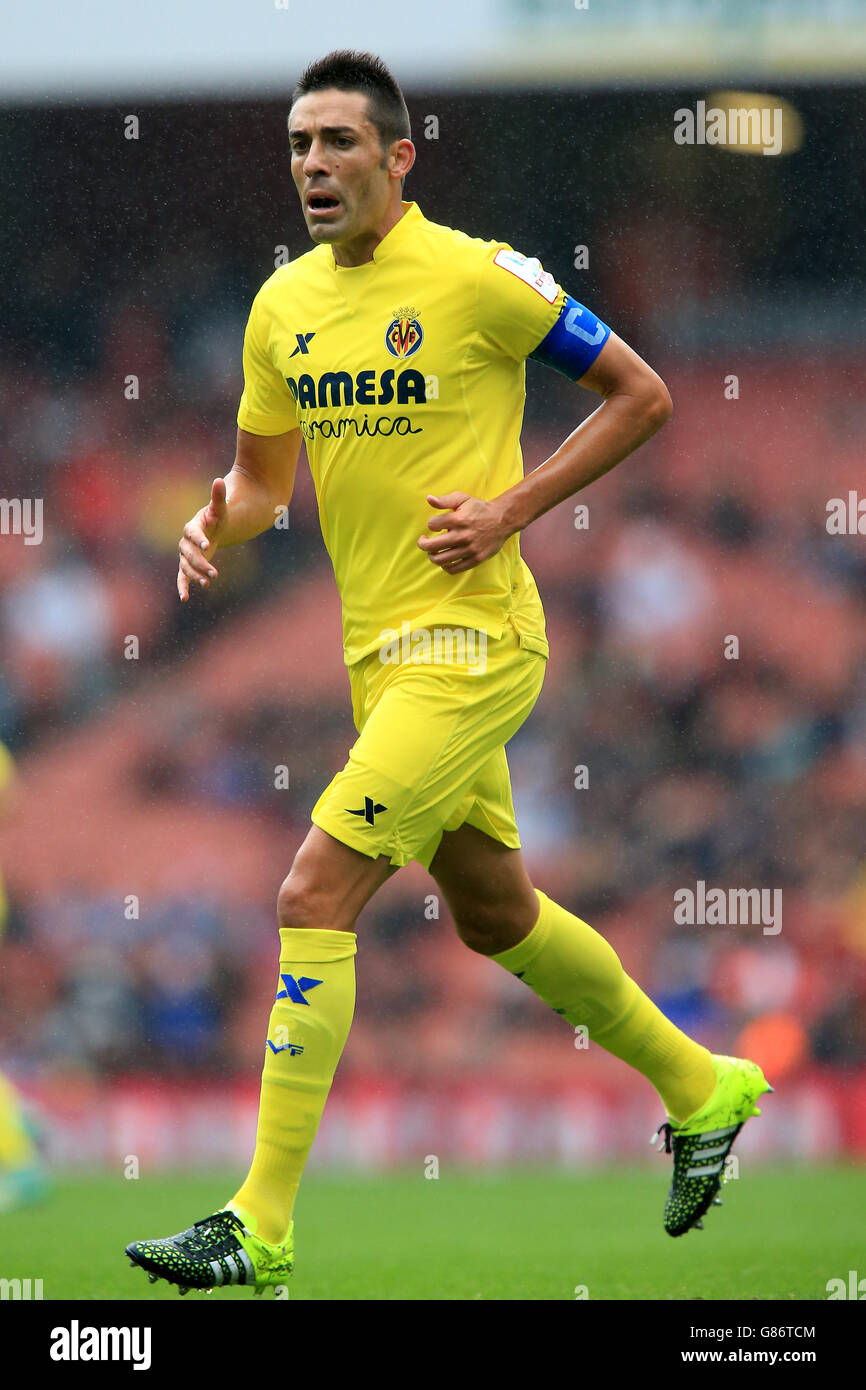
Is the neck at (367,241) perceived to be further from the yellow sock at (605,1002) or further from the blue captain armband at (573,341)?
the yellow sock at (605,1002)

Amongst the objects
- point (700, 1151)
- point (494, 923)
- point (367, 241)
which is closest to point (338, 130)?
point (367, 241)

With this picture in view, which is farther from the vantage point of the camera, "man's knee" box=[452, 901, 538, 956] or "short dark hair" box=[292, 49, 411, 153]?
"man's knee" box=[452, 901, 538, 956]

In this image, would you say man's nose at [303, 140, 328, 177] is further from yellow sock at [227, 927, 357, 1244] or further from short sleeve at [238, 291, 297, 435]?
yellow sock at [227, 927, 357, 1244]

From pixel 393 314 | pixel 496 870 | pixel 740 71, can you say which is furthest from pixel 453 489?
pixel 740 71

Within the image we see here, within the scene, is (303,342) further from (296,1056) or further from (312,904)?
(296,1056)

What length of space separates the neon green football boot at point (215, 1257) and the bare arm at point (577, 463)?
1.36m

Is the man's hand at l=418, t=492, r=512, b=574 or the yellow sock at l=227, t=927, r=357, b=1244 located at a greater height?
the man's hand at l=418, t=492, r=512, b=574

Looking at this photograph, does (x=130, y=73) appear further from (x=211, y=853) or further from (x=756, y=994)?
(x=756, y=994)

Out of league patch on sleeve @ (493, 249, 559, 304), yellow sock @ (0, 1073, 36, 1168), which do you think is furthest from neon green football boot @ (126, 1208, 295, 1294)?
yellow sock @ (0, 1073, 36, 1168)

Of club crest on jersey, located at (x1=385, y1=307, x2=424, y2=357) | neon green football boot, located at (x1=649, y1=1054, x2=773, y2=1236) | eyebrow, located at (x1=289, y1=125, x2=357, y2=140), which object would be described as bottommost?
neon green football boot, located at (x1=649, y1=1054, x2=773, y2=1236)

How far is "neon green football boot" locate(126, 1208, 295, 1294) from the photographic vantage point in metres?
3.36

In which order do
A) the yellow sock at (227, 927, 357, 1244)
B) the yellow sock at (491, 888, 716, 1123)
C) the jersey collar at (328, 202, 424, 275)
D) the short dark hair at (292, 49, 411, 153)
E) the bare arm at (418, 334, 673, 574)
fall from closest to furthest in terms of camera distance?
1. the yellow sock at (227, 927, 357, 1244)
2. the bare arm at (418, 334, 673, 574)
3. the short dark hair at (292, 49, 411, 153)
4. the jersey collar at (328, 202, 424, 275)
5. the yellow sock at (491, 888, 716, 1123)

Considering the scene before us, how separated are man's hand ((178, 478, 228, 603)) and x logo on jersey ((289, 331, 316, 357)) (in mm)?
322

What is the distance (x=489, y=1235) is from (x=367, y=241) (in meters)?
3.38
